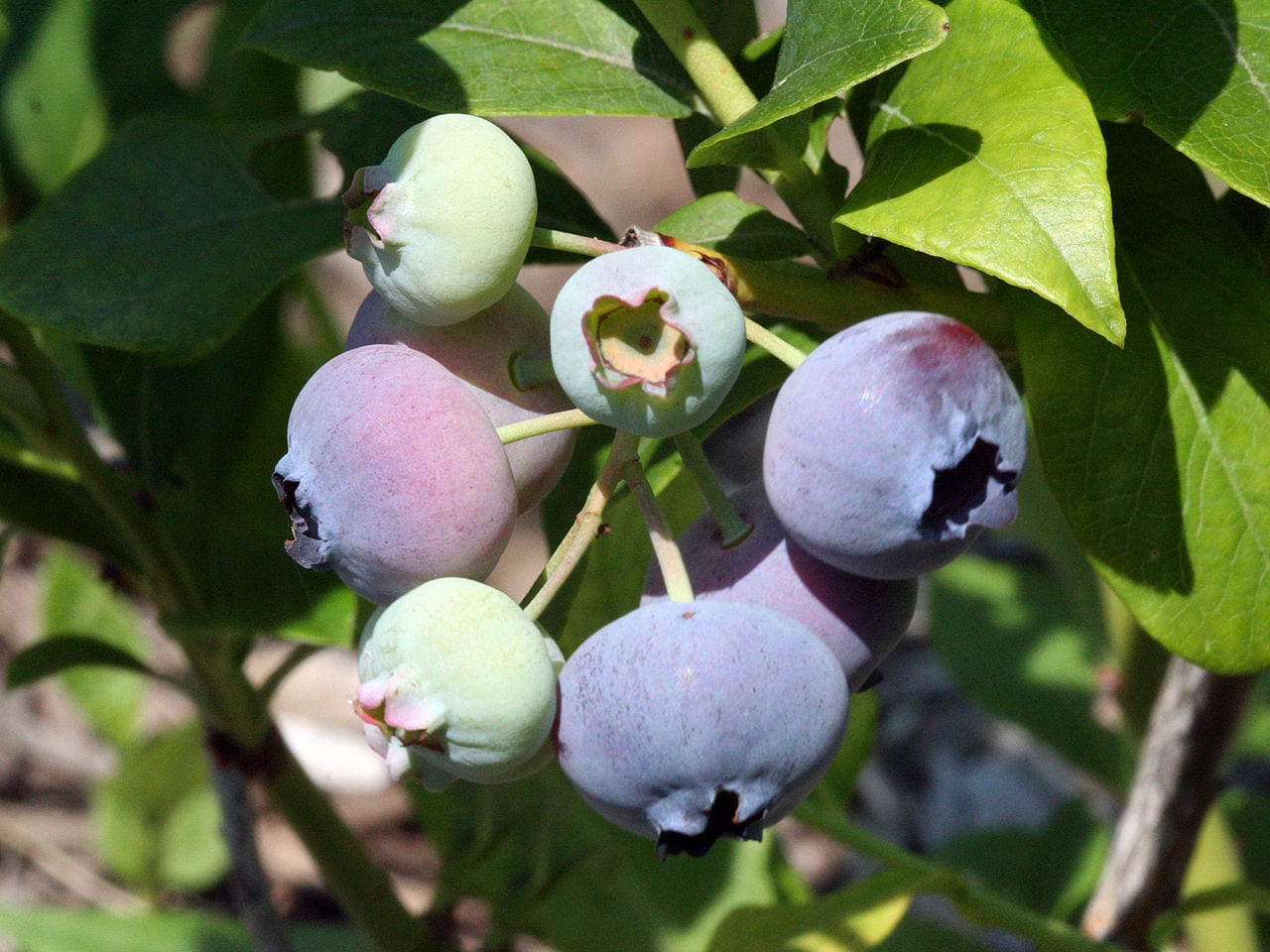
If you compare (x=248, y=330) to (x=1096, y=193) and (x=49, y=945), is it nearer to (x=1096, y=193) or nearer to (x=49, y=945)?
(x=49, y=945)

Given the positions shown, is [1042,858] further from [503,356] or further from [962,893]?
[503,356]

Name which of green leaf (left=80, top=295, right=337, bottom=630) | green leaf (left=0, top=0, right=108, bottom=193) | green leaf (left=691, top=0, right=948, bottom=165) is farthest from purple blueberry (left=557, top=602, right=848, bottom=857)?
green leaf (left=0, top=0, right=108, bottom=193)

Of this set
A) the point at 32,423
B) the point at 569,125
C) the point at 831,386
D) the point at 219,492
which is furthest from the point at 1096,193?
the point at 569,125

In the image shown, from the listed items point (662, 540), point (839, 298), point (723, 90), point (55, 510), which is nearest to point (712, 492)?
point (662, 540)

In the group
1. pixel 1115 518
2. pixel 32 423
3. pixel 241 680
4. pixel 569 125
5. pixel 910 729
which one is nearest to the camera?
pixel 1115 518

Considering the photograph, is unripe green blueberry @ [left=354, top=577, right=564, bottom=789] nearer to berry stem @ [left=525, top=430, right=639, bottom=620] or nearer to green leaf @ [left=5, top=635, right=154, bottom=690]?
berry stem @ [left=525, top=430, right=639, bottom=620]

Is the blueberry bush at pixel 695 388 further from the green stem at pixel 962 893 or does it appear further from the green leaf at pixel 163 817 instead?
the green leaf at pixel 163 817

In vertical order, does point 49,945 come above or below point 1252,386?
below

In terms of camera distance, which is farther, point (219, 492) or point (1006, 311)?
point (219, 492)
